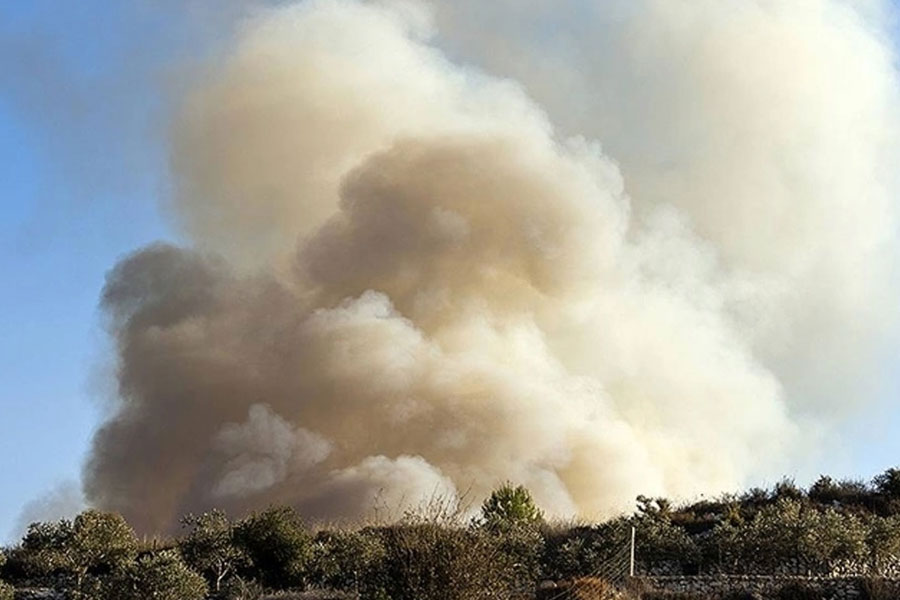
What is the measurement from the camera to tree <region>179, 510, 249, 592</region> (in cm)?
2614

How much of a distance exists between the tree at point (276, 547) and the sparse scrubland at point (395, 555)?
0.03m

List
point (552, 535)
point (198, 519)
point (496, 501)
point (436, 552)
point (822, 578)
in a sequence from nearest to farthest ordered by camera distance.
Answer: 1. point (436, 552)
2. point (822, 578)
3. point (198, 519)
4. point (552, 535)
5. point (496, 501)

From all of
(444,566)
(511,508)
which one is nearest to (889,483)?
(511,508)

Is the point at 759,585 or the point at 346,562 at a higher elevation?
the point at 346,562

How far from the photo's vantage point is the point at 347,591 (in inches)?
967

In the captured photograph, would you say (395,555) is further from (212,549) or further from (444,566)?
→ (212,549)

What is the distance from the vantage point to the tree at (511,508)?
32.3m

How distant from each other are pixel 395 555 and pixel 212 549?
24.2 feet

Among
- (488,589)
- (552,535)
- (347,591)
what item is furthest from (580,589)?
(552,535)

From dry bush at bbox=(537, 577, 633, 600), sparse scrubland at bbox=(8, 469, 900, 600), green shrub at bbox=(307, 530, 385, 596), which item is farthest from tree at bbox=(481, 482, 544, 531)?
dry bush at bbox=(537, 577, 633, 600)

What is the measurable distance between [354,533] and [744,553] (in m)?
8.88

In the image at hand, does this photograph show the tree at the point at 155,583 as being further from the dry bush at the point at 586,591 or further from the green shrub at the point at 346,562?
the dry bush at the point at 586,591

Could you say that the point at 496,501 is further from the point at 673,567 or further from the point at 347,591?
the point at 347,591

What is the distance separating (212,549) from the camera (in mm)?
26953
